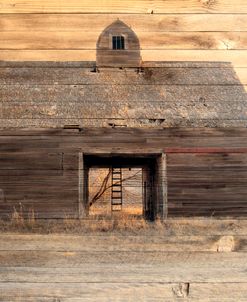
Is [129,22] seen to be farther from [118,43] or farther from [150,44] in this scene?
[150,44]

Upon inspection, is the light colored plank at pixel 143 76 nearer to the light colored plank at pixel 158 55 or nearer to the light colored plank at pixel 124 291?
the light colored plank at pixel 158 55

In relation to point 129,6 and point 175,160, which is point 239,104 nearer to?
point 175,160

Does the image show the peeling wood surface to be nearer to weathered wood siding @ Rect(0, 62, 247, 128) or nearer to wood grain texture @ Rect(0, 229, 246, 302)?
wood grain texture @ Rect(0, 229, 246, 302)

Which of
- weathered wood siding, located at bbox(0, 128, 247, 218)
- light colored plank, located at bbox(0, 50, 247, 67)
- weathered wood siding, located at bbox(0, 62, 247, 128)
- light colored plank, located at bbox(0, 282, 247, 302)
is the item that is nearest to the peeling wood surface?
light colored plank, located at bbox(0, 282, 247, 302)

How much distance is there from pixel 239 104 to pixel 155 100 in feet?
3.78

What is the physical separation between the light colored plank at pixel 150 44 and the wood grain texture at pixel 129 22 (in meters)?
0.06

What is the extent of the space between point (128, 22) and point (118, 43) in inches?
13.0

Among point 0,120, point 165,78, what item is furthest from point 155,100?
point 0,120

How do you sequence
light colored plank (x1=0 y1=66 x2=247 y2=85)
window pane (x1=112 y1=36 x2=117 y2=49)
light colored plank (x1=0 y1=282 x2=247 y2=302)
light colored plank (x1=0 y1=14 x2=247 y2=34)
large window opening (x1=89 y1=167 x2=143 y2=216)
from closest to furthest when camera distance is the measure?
1. light colored plank (x1=0 y1=282 x2=247 y2=302)
2. light colored plank (x1=0 y1=66 x2=247 y2=85)
3. light colored plank (x1=0 y1=14 x2=247 y2=34)
4. window pane (x1=112 y1=36 x2=117 y2=49)
5. large window opening (x1=89 y1=167 x2=143 y2=216)

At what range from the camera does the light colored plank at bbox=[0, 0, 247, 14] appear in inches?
262

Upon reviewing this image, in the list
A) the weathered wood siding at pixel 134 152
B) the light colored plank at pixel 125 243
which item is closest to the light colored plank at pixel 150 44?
the weathered wood siding at pixel 134 152

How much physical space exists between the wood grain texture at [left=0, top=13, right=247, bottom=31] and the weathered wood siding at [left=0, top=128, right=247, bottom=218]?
1449 millimetres

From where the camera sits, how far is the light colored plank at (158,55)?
650cm

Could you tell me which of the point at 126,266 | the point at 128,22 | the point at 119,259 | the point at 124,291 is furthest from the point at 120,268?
the point at 128,22
